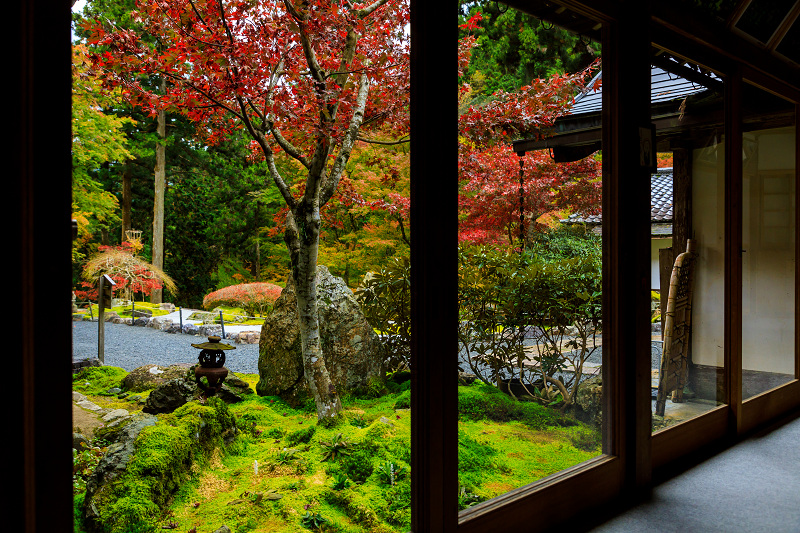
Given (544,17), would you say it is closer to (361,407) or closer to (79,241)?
(361,407)

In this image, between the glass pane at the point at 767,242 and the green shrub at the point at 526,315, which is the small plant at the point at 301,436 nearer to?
the green shrub at the point at 526,315

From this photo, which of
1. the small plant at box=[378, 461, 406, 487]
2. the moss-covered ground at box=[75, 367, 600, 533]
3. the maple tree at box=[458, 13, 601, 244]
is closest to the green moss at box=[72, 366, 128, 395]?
the moss-covered ground at box=[75, 367, 600, 533]

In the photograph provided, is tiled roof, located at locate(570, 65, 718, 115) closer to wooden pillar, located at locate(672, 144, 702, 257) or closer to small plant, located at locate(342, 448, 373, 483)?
wooden pillar, located at locate(672, 144, 702, 257)

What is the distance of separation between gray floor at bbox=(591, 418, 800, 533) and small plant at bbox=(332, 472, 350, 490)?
47.4 inches

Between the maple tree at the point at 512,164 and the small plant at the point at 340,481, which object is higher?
the maple tree at the point at 512,164

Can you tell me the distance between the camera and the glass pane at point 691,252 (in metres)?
3.08

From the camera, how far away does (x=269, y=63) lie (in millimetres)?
3418

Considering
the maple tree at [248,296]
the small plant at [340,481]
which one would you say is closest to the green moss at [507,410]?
the small plant at [340,481]

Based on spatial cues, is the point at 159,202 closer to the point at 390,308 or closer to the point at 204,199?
the point at 204,199

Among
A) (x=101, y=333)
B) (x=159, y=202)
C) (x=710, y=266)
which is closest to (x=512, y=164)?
(x=710, y=266)

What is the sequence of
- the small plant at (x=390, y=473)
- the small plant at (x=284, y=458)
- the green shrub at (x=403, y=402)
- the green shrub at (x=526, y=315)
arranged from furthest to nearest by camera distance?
the green shrub at (x=403, y=402)
the green shrub at (x=526, y=315)
the small plant at (x=284, y=458)
the small plant at (x=390, y=473)

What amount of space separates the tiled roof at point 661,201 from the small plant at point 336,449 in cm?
185

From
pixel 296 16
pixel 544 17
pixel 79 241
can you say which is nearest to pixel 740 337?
pixel 544 17

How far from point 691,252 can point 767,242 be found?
2.62 feet
